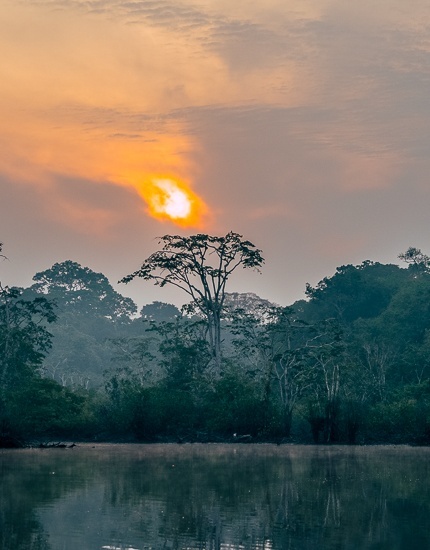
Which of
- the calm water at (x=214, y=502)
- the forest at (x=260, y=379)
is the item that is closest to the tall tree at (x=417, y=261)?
the forest at (x=260, y=379)

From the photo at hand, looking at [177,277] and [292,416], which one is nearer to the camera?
[292,416]

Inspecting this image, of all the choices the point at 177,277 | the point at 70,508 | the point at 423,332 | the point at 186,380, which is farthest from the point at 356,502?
the point at 423,332

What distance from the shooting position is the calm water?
50.6 feet

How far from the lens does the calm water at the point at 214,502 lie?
15.4 metres

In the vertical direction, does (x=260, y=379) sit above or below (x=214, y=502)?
above

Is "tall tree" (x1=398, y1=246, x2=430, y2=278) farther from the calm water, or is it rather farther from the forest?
the calm water

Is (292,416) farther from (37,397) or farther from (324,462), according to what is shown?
(324,462)

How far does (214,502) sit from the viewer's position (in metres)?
Answer: 20.5

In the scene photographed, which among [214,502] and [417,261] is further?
[417,261]

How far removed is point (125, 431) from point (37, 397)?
4.46 meters

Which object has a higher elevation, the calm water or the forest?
the forest

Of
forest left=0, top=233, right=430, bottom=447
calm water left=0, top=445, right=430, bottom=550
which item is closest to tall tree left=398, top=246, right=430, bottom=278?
forest left=0, top=233, right=430, bottom=447

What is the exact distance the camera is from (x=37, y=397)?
148 ft

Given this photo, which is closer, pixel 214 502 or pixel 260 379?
pixel 214 502
